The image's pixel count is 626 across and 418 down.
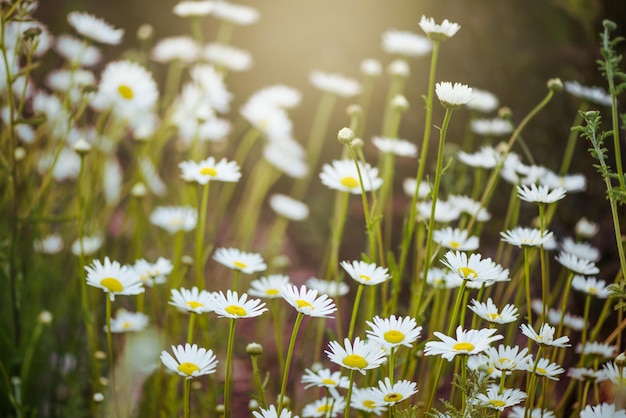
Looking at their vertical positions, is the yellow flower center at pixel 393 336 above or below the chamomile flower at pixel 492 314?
below

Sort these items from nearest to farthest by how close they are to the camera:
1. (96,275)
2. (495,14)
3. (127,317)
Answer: (96,275), (127,317), (495,14)

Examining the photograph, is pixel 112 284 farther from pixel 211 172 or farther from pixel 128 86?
pixel 128 86

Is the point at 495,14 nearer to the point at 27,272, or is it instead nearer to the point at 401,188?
the point at 401,188

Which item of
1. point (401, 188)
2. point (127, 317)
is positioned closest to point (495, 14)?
point (401, 188)

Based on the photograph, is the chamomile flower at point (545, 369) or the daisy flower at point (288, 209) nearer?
the chamomile flower at point (545, 369)

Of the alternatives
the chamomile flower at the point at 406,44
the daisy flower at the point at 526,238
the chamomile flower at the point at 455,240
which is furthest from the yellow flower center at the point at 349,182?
the chamomile flower at the point at 406,44

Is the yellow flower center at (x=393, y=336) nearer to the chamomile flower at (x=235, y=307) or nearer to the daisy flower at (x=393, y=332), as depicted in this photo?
the daisy flower at (x=393, y=332)
